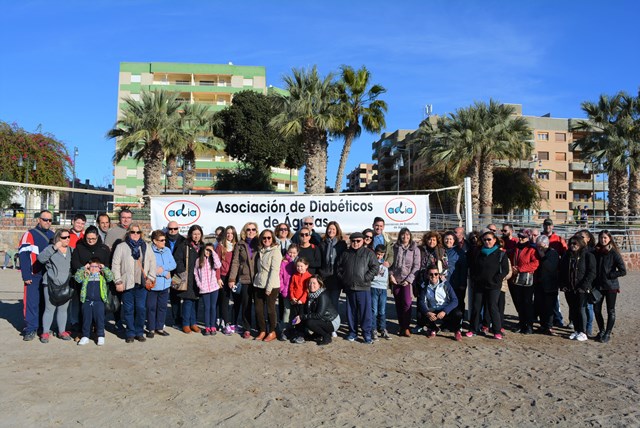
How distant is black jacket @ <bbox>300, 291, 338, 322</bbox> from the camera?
24.5 feet

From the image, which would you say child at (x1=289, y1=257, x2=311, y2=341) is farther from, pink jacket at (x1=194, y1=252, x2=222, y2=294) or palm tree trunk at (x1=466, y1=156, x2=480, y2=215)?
palm tree trunk at (x1=466, y1=156, x2=480, y2=215)

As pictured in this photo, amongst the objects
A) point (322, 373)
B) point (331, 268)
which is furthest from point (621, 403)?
point (331, 268)

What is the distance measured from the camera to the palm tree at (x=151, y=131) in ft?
82.8

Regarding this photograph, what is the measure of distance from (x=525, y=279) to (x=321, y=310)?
10.6 feet

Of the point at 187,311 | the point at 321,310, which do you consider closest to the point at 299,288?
the point at 321,310

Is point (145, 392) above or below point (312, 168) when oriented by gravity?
below

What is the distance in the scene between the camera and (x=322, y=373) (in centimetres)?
600

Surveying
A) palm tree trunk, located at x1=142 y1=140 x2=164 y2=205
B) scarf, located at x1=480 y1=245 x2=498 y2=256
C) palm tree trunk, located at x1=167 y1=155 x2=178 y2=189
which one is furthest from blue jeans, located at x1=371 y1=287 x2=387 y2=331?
palm tree trunk, located at x1=167 y1=155 x2=178 y2=189

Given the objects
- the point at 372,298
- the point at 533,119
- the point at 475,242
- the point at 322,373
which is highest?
the point at 533,119

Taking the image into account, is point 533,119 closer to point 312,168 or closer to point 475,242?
point 312,168

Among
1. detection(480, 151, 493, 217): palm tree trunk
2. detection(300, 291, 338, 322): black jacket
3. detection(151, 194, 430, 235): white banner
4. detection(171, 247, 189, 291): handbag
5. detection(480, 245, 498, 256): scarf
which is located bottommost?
detection(300, 291, 338, 322): black jacket

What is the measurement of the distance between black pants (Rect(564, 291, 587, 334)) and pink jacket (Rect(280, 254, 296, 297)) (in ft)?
14.0

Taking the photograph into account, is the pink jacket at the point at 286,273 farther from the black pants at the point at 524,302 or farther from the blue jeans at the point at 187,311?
the black pants at the point at 524,302

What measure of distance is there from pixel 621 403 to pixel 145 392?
468cm
